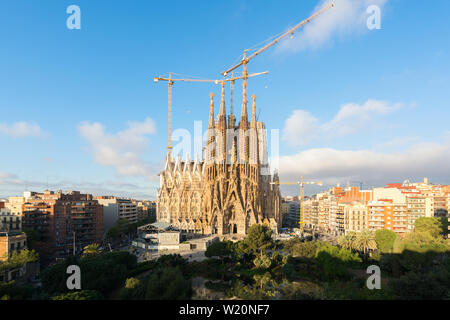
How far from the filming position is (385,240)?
39031 millimetres

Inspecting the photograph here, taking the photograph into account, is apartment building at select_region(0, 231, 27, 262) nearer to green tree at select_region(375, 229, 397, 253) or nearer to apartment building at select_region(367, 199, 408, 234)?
green tree at select_region(375, 229, 397, 253)

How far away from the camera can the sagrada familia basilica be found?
62656 mm

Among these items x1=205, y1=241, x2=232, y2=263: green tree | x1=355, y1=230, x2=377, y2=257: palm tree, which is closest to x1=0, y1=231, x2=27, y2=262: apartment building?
x1=205, y1=241, x2=232, y2=263: green tree

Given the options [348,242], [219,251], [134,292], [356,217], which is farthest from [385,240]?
[134,292]

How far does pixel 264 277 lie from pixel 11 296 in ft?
56.5

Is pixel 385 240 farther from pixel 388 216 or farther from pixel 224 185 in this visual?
pixel 224 185

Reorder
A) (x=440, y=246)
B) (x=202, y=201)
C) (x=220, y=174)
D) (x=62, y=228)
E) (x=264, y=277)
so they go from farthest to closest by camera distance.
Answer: (x=202, y=201) → (x=220, y=174) → (x=62, y=228) → (x=440, y=246) → (x=264, y=277)

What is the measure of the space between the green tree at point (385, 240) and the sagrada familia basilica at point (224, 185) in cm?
2491

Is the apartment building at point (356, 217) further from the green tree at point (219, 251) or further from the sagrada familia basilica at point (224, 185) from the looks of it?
the green tree at point (219, 251)

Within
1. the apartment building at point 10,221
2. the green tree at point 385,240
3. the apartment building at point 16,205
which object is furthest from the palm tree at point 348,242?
the apartment building at point 16,205
